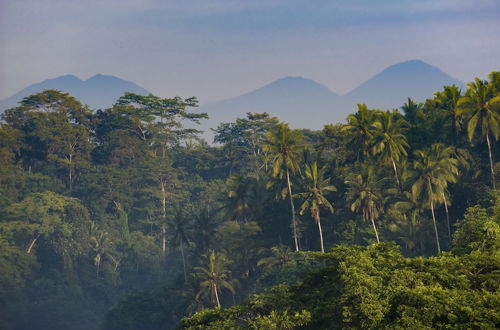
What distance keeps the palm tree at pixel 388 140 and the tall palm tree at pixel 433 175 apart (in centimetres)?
379

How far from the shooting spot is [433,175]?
71938mm

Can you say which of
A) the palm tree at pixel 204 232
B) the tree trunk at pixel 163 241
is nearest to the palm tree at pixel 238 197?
the palm tree at pixel 204 232

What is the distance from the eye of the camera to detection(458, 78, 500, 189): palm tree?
72000 millimetres

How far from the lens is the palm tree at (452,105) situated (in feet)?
253

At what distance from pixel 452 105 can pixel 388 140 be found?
797cm

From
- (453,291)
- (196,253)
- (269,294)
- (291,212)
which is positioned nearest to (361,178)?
(291,212)

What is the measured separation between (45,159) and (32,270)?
1329 inches

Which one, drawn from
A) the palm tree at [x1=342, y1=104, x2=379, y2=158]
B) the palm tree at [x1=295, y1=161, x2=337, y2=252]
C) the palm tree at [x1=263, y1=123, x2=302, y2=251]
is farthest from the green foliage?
the palm tree at [x1=263, y1=123, x2=302, y2=251]

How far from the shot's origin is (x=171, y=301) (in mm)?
Result: 92938

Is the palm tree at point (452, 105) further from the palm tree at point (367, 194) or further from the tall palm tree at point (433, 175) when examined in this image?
the palm tree at point (367, 194)

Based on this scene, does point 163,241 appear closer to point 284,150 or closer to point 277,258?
point 277,258

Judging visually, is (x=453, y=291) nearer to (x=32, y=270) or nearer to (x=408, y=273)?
(x=408, y=273)

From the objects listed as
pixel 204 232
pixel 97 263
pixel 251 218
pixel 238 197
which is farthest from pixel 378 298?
pixel 97 263

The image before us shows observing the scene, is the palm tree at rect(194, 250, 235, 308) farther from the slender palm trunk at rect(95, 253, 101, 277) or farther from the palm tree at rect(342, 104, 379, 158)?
the slender palm trunk at rect(95, 253, 101, 277)
